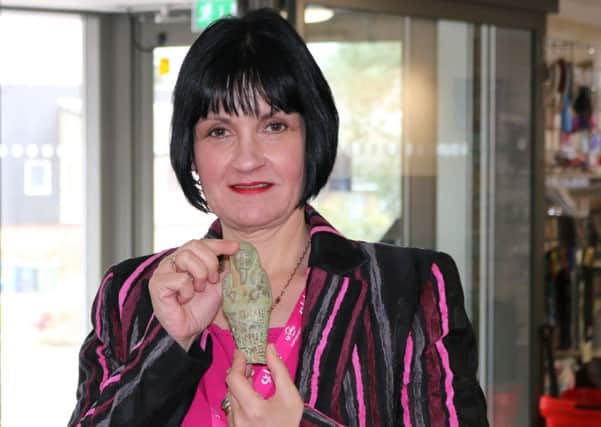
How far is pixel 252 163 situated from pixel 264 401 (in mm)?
351

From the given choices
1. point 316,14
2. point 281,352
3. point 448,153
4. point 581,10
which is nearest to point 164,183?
point 448,153

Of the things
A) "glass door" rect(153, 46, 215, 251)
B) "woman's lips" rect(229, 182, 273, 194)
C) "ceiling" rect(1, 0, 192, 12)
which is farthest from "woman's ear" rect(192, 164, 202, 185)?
"glass door" rect(153, 46, 215, 251)

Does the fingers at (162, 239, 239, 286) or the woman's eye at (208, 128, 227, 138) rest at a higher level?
the woman's eye at (208, 128, 227, 138)

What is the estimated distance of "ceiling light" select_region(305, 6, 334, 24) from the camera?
9.93 ft

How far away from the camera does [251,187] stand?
4.39 feet

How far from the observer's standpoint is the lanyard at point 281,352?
1336 millimetres

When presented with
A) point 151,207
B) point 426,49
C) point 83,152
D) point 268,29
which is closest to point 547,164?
point 426,49

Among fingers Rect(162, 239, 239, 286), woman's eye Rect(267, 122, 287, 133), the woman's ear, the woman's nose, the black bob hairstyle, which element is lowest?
fingers Rect(162, 239, 239, 286)

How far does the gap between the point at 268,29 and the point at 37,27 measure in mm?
3672

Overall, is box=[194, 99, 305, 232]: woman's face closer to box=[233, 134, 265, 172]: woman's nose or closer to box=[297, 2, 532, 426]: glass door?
box=[233, 134, 265, 172]: woman's nose

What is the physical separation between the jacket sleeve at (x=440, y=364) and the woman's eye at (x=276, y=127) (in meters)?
0.29

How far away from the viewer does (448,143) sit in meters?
3.73

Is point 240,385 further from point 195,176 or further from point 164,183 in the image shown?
point 164,183

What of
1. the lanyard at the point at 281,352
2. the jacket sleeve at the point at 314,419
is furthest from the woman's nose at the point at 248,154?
the jacket sleeve at the point at 314,419
